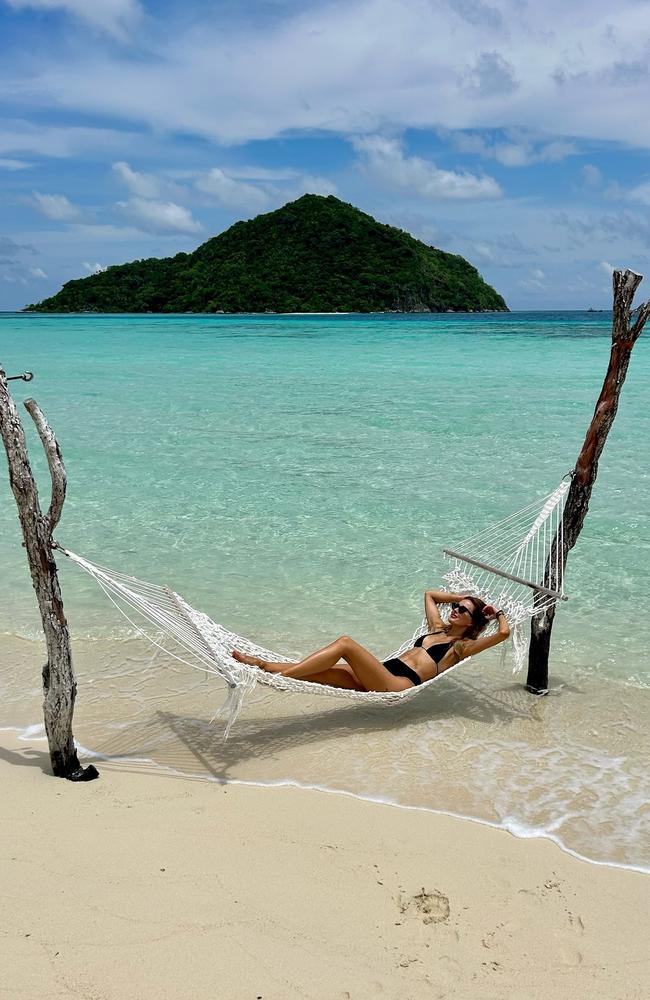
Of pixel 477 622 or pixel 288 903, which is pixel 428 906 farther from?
pixel 477 622

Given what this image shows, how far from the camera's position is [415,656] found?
3.72 meters

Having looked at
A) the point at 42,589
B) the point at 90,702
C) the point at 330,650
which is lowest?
the point at 90,702

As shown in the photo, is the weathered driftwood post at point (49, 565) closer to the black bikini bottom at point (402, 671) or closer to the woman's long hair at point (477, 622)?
the black bikini bottom at point (402, 671)

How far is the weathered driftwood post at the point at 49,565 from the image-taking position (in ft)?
8.88

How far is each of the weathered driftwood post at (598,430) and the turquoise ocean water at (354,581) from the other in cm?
34

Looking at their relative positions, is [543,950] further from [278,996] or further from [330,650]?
[330,650]

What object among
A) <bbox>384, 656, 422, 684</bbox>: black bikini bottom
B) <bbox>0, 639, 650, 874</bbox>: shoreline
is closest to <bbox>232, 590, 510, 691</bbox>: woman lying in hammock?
<bbox>384, 656, 422, 684</bbox>: black bikini bottom

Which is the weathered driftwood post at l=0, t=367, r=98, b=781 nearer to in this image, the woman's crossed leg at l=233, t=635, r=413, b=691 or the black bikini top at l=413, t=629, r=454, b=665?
the woman's crossed leg at l=233, t=635, r=413, b=691

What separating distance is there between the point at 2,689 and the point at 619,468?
6.94 metres

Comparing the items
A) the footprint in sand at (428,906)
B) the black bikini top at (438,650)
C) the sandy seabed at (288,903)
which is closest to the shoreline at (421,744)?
the sandy seabed at (288,903)

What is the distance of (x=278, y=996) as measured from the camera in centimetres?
201

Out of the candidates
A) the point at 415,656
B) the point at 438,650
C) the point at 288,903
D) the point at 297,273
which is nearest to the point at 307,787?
the point at 288,903

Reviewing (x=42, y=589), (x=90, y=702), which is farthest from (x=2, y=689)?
(x=42, y=589)

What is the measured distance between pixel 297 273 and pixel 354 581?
6100cm
